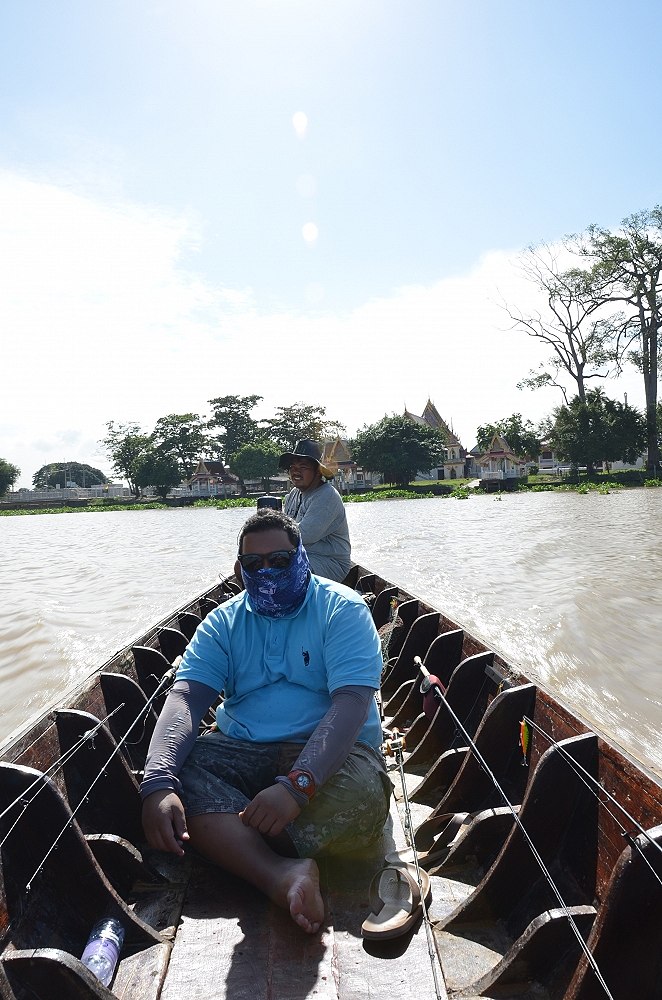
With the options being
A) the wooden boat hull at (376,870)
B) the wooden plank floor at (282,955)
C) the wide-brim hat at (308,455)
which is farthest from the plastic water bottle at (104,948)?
the wide-brim hat at (308,455)

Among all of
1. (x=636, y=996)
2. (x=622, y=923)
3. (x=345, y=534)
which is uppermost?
(x=345, y=534)

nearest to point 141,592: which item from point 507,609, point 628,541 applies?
point 507,609

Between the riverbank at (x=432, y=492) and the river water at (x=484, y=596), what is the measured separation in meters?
16.4

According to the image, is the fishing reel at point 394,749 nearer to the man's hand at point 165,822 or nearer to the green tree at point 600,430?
the man's hand at point 165,822

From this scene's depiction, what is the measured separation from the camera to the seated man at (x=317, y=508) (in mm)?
4426

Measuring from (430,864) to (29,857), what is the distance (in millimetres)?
1379

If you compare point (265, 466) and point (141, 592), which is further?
point (265, 466)

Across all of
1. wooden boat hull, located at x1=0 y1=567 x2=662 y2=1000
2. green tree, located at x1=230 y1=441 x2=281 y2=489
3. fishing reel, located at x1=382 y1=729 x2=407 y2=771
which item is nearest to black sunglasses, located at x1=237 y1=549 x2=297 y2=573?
wooden boat hull, located at x1=0 y1=567 x2=662 y2=1000

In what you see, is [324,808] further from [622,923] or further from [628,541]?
[628,541]

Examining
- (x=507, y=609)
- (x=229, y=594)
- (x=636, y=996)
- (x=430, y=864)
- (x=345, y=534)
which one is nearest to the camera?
(x=636, y=996)

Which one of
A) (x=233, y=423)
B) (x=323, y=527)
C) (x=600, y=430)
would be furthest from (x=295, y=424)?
(x=323, y=527)

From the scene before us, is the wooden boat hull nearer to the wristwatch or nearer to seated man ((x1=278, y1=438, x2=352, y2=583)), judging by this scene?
the wristwatch

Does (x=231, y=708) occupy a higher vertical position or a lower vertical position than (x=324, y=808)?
higher

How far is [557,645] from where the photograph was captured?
811 centimetres
